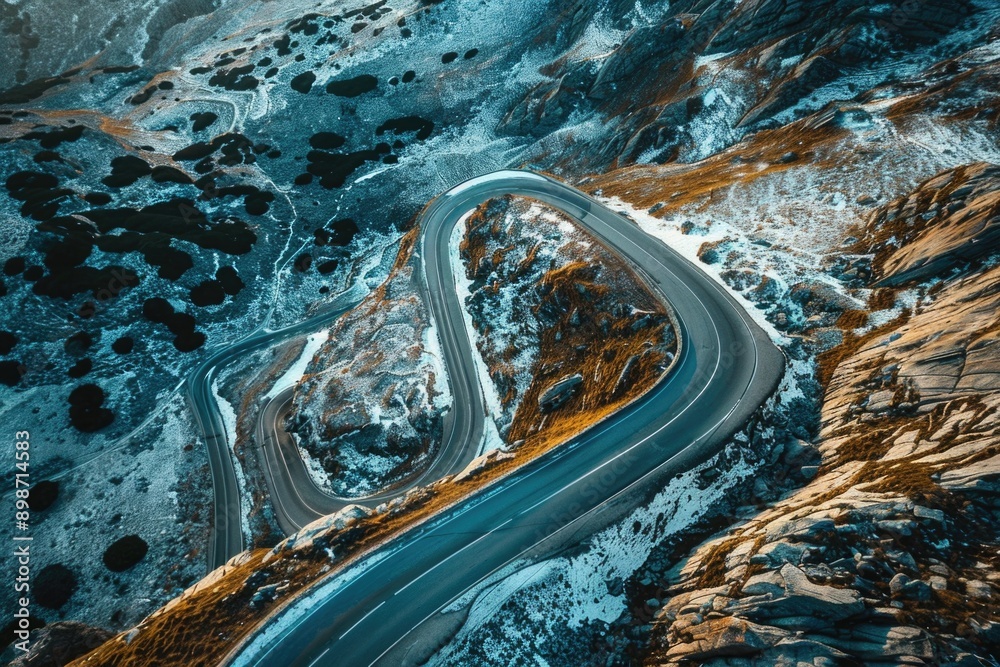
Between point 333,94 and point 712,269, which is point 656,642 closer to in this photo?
point 712,269

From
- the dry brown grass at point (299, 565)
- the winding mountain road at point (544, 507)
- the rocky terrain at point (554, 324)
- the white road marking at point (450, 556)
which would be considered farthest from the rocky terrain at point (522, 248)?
the white road marking at point (450, 556)

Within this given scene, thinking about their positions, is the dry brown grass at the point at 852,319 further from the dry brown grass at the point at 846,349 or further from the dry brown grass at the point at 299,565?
the dry brown grass at the point at 299,565

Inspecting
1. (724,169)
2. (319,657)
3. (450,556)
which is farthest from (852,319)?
(319,657)

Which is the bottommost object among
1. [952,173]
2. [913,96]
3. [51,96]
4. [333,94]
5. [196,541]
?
[196,541]

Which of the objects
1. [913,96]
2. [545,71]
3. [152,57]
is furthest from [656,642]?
[152,57]

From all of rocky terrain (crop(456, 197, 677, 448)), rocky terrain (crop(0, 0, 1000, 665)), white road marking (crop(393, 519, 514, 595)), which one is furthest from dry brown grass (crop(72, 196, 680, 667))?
white road marking (crop(393, 519, 514, 595))

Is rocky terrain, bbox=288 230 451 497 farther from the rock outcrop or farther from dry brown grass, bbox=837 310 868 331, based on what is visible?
the rock outcrop

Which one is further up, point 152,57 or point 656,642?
point 152,57
